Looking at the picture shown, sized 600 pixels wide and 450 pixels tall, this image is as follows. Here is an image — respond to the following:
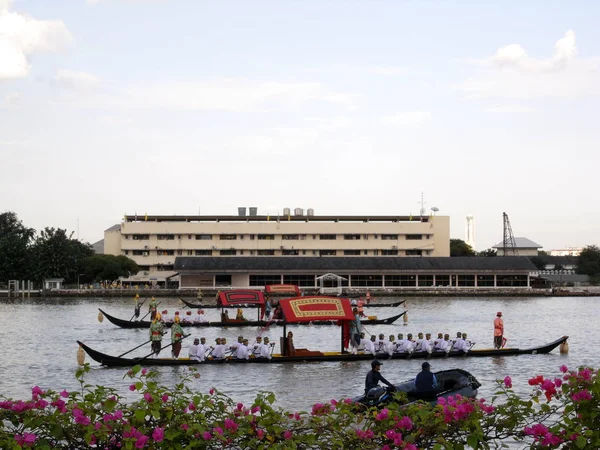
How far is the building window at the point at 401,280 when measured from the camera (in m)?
97.9

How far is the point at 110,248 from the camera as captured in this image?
112 meters

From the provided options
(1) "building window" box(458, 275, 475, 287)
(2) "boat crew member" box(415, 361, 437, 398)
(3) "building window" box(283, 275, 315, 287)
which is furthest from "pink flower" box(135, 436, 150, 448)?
(1) "building window" box(458, 275, 475, 287)

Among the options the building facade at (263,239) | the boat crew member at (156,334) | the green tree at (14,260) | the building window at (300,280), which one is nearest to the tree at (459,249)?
the building facade at (263,239)

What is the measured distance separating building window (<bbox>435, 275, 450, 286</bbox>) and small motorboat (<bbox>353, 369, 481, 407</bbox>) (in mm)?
78878

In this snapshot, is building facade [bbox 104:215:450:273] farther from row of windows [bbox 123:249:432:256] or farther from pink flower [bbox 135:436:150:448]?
pink flower [bbox 135:436:150:448]

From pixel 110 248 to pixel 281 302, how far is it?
85.7 metres

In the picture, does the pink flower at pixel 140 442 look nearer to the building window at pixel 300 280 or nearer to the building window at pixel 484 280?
the building window at pixel 300 280

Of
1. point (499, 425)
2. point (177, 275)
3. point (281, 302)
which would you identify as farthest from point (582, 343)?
point (177, 275)

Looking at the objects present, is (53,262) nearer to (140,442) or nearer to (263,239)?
(263,239)

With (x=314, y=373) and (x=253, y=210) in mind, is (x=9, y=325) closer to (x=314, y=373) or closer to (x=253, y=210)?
(x=314, y=373)

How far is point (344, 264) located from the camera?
97.4m

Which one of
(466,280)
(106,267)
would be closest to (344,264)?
(466,280)

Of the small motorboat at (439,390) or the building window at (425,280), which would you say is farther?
the building window at (425,280)

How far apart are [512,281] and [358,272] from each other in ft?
64.3
